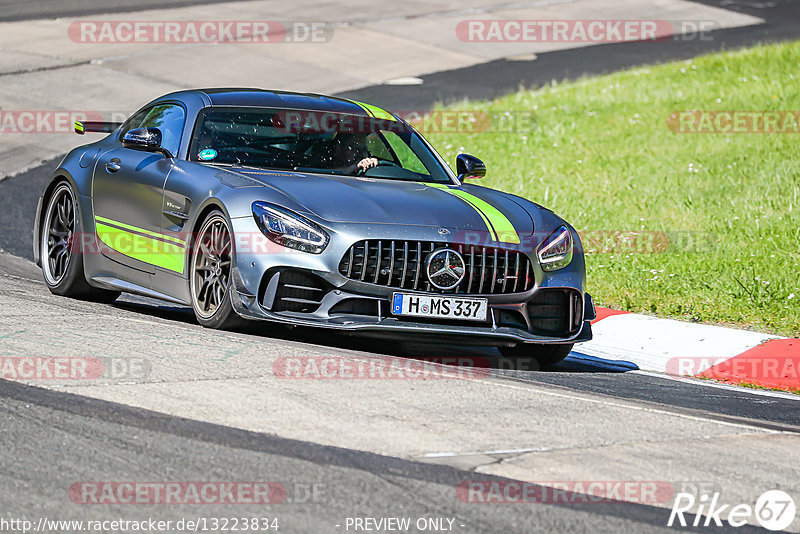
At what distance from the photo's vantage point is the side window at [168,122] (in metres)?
8.21

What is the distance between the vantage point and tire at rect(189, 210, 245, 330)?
7047 millimetres

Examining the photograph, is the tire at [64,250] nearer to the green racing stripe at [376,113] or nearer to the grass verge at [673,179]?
the green racing stripe at [376,113]

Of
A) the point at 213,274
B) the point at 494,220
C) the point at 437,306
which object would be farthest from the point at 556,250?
the point at 213,274

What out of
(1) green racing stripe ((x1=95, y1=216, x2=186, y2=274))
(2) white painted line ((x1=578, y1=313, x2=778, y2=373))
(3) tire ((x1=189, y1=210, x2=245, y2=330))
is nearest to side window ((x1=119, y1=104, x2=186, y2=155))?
(1) green racing stripe ((x1=95, y1=216, x2=186, y2=274))

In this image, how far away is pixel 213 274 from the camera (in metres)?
7.22

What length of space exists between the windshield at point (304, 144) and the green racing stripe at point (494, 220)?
2.29 ft

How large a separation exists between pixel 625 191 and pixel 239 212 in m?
6.63
